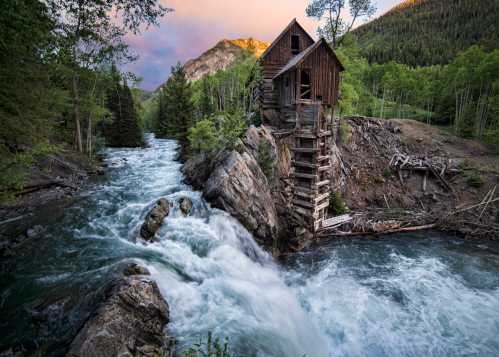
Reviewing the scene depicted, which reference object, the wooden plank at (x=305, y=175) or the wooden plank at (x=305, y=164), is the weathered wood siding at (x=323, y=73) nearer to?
the wooden plank at (x=305, y=164)

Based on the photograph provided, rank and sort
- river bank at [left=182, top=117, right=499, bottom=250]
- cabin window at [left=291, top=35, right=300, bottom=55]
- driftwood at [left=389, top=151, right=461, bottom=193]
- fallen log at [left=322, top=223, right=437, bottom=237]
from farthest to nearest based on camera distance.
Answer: cabin window at [left=291, top=35, right=300, bottom=55], driftwood at [left=389, top=151, right=461, bottom=193], fallen log at [left=322, top=223, right=437, bottom=237], river bank at [left=182, top=117, right=499, bottom=250]

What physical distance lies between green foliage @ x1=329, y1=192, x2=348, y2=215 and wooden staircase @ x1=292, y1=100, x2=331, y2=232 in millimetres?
1306

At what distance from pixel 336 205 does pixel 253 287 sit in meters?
10.3

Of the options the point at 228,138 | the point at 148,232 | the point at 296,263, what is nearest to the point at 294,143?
the point at 228,138

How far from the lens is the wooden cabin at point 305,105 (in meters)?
15.3

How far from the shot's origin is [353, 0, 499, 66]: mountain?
85.7 meters

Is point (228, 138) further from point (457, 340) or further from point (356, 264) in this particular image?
point (457, 340)

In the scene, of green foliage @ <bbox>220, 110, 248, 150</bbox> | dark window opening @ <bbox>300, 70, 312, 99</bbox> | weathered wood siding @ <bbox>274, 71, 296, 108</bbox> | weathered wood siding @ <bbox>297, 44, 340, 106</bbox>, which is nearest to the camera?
green foliage @ <bbox>220, 110, 248, 150</bbox>

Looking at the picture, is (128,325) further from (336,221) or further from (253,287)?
(336,221)

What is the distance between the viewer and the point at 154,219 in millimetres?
11250

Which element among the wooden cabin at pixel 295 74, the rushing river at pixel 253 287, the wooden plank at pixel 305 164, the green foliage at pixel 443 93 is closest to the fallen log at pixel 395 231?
the rushing river at pixel 253 287

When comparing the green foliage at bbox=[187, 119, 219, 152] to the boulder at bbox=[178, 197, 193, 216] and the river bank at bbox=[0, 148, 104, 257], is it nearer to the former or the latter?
the boulder at bbox=[178, 197, 193, 216]

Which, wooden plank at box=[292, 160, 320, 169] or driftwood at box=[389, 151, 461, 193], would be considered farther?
driftwood at box=[389, 151, 461, 193]

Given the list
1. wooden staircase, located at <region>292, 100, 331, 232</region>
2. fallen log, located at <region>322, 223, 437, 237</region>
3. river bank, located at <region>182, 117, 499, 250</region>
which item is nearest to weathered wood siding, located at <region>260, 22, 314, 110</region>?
river bank, located at <region>182, 117, 499, 250</region>
